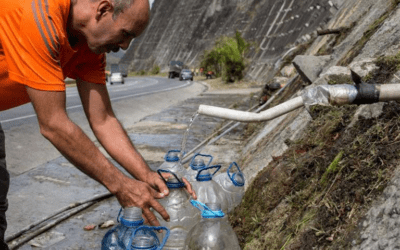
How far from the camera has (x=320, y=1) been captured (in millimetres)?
37875

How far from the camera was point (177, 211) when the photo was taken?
307 cm

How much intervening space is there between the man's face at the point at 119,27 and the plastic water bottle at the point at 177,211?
0.78m

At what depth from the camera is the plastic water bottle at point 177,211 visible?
9.09 ft

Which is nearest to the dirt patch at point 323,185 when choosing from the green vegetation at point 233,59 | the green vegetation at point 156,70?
the green vegetation at point 233,59

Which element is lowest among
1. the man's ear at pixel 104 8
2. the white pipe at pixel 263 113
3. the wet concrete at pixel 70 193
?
the wet concrete at pixel 70 193

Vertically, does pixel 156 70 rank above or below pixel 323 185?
below

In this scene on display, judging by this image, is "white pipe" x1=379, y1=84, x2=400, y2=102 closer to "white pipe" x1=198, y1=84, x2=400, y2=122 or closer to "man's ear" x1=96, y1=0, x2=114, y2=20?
"white pipe" x1=198, y1=84, x2=400, y2=122

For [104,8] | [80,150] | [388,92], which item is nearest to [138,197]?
[80,150]

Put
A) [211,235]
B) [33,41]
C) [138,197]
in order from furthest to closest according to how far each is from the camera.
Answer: [211,235] < [138,197] < [33,41]

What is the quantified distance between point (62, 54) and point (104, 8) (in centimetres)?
37

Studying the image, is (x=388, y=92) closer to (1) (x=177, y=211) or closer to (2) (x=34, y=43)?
(1) (x=177, y=211)

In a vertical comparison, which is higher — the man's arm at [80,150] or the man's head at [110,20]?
the man's head at [110,20]

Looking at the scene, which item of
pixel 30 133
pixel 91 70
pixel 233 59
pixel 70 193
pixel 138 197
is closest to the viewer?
pixel 138 197

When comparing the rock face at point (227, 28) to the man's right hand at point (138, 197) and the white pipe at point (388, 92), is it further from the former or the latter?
the man's right hand at point (138, 197)
